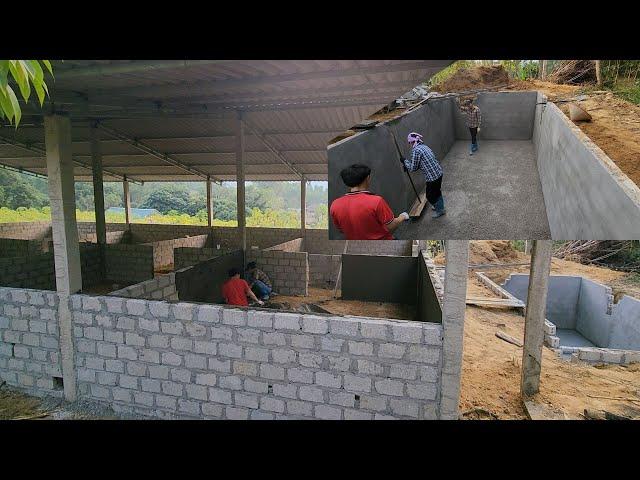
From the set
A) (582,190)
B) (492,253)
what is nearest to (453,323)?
(582,190)

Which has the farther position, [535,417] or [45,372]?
[45,372]

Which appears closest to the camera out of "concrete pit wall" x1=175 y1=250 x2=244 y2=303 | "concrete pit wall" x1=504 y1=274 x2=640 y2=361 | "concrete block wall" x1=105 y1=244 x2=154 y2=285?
"concrete pit wall" x1=175 y1=250 x2=244 y2=303

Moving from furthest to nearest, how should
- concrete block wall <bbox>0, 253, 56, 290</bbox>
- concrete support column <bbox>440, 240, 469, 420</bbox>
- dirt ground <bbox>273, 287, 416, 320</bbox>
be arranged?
1. dirt ground <bbox>273, 287, 416, 320</bbox>
2. concrete block wall <bbox>0, 253, 56, 290</bbox>
3. concrete support column <bbox>440, 240, 469, 420</bbox>

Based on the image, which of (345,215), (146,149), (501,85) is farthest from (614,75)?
(146,149)

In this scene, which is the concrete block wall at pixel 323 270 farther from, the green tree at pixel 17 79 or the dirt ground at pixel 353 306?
the green tree at pixel 17 79

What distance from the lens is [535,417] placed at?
4320 mm

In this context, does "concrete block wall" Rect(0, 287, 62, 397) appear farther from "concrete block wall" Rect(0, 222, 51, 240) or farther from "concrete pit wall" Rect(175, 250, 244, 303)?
"concrete block wall" Rect(0, 222, 51, 240)

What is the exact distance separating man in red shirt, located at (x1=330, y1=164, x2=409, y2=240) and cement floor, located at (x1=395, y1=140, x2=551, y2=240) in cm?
23

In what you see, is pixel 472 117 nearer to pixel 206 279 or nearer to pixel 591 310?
pixel 206 279

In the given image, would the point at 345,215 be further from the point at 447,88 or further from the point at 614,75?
the point at 614,75

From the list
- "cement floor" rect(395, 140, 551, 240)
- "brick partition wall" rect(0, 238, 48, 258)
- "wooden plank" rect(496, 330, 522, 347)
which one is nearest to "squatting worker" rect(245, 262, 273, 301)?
"wooden plank" rect(496, 330, 522, 347)

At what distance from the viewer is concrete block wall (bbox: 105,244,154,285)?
28.8 ft

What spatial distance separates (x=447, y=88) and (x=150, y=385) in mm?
4183

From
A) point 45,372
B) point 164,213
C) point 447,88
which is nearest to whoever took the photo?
point 447,88
